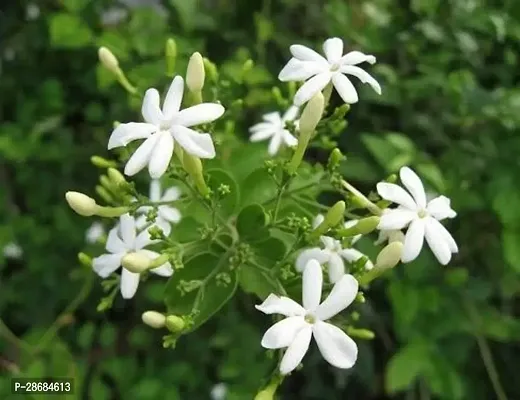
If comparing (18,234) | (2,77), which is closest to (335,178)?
(18,234)

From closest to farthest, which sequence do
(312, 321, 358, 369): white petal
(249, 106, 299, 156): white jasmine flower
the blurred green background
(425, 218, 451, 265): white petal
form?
1. (312, 321, 358, 369): white petal
2. (425, 218, 451, 265): white petal
3. (249, 106, 299, 156): white jasmine flower
4. the blurred green background

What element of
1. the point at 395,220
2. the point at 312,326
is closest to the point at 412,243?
the point at 395,220

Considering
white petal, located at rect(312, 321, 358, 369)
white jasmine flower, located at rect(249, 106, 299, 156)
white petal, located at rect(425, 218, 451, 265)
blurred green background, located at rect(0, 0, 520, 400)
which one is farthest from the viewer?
blurred green background, located at rect(0, 0, 520, 400)

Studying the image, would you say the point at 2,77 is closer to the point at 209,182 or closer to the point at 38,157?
the point at 38,157

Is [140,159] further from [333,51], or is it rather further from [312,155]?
[312,155]

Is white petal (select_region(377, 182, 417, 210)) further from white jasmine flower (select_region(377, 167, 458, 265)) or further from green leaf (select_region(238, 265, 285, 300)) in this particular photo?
green leaf (select_region(238, 265, 285, 300))

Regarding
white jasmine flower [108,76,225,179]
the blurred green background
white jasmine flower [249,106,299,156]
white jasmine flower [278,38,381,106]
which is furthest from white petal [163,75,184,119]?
the blurred green background

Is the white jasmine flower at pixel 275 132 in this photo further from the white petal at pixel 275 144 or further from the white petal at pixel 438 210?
the white petal at pixel 438 210

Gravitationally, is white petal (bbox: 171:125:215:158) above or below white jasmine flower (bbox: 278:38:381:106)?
below
